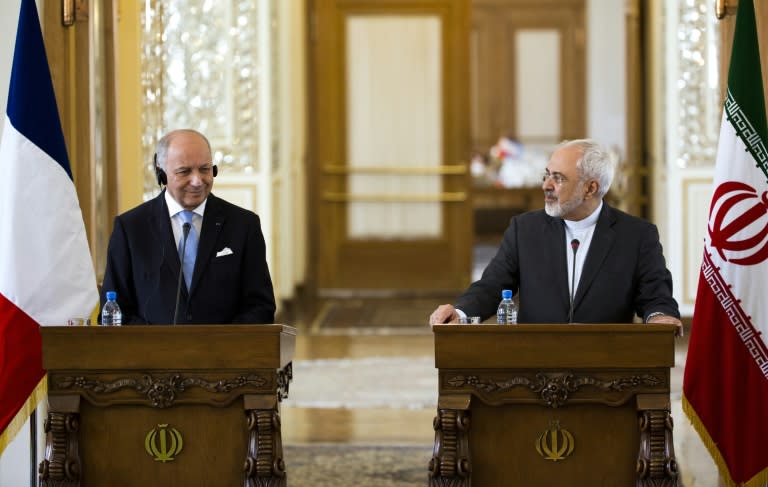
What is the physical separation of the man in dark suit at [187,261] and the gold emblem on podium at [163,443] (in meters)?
0.42

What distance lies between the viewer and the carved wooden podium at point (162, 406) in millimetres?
3828

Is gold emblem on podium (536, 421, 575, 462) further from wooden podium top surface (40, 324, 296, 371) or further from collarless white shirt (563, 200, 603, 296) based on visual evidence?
wooden podium top surface (40, 324, 296, 371)

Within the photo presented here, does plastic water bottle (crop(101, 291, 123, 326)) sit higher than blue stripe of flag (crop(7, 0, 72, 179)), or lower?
lower

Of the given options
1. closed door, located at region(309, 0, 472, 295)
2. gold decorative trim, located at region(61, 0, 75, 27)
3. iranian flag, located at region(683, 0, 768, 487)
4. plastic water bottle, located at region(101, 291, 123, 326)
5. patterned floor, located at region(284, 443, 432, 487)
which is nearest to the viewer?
plastic water bottle, located at region(101, 291, 123, 326)

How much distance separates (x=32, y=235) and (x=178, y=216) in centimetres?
56

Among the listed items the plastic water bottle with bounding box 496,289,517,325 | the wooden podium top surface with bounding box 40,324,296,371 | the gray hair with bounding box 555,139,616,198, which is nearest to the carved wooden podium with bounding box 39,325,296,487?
the wooden podium top surface with bounding box 40,324,296,371

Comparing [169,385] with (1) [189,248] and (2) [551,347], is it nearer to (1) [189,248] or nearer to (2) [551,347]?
(1) [189,248]

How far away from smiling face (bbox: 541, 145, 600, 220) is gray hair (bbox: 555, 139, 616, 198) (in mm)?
14

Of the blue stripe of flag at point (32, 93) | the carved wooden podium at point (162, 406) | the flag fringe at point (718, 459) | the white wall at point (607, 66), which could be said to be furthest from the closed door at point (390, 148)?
the carved wooden podium at point (162, 406)

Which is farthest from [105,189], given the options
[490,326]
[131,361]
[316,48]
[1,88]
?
[316,48]

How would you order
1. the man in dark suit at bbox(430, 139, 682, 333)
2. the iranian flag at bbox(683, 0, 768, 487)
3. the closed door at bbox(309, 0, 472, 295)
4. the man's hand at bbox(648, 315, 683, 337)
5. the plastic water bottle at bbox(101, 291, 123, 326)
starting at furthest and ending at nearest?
the closed door at bbox(309, 0, 472, 295) → the iranian flag at bbox(683, 0, 768, 487) → the man in dark suit at bbox(430, 139, 682, 333) → the plastic water bottle at bbox(101, 291, 123, 326) → the man's hand at bbox(648, 315, 683, 337)

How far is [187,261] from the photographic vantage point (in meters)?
4.26

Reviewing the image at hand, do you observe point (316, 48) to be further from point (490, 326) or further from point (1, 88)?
point (490, 326)

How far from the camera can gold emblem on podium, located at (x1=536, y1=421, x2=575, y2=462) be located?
12.7ft
